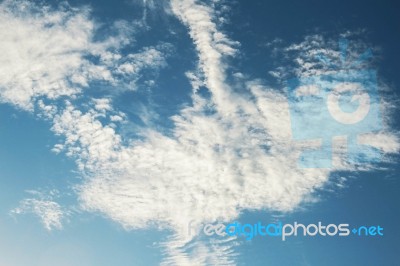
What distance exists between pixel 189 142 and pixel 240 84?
159 inches

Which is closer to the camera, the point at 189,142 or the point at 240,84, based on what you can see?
the point at 240,84

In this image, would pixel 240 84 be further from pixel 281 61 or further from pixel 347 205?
pixel 347 205

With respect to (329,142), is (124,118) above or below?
above

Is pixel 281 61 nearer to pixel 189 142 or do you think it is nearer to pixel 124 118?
pixel 189 142

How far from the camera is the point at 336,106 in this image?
37.6 feet

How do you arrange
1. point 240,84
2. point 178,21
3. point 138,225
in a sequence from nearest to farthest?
point 178,21 → point 240,84 → point 138,225

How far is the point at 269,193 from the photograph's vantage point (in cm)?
1711

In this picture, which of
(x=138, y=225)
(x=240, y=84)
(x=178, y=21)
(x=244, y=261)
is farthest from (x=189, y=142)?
(x=244, y=261)

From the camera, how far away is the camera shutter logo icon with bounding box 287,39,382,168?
1068 centimetres

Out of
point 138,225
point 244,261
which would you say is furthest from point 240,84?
point 244,261

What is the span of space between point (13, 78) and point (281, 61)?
1000 centimetres

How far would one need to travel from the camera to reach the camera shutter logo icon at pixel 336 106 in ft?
35.0

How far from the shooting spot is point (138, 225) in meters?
21.5

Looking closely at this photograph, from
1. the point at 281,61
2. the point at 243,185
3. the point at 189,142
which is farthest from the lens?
the point at 243,185
